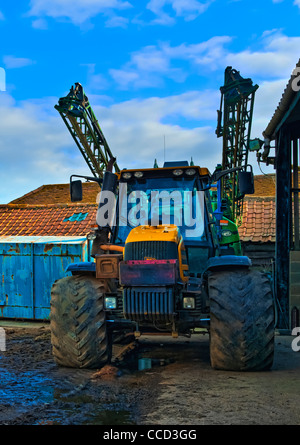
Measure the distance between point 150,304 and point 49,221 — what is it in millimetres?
12482

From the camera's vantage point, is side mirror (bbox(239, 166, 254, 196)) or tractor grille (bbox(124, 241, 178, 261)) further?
side mirror (bbox(239, 166, 254, 196))

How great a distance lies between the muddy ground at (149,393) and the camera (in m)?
4.62

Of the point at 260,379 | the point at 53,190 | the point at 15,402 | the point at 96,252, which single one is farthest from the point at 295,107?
the point at 53,190

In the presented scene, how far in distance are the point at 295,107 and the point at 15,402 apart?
7.41m

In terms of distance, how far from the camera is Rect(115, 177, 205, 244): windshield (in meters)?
7.13

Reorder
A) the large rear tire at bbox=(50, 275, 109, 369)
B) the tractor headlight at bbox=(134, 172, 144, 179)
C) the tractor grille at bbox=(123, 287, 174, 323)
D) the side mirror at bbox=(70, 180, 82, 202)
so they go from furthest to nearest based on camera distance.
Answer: the side mirror at bbox=(70, 180, 82, 202)
the tractor headlight at bbox=(134, 172, 144, 179)
the large rear tire at bbox=(50, 275, 109, 369)
the tractor grille at bbox=(123, 287, 174, 323)

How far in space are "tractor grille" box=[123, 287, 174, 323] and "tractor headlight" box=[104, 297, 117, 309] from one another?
0.46m

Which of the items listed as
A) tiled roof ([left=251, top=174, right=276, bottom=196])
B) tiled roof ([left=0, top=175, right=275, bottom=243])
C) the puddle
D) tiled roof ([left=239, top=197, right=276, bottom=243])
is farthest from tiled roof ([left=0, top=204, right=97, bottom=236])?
tiled roof ([left=251, top=174, right=276, bottom=196])

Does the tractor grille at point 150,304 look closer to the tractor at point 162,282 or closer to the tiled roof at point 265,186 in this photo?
the tractor at point 162,282

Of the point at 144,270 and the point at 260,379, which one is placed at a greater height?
the point at 144,270

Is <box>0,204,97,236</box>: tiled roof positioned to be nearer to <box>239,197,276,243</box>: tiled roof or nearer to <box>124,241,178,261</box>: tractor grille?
<box>239,197,276,243</box>: tiled roof

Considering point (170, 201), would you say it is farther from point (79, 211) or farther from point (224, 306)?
point (79, 211)

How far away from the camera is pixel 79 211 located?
59.7 ft
